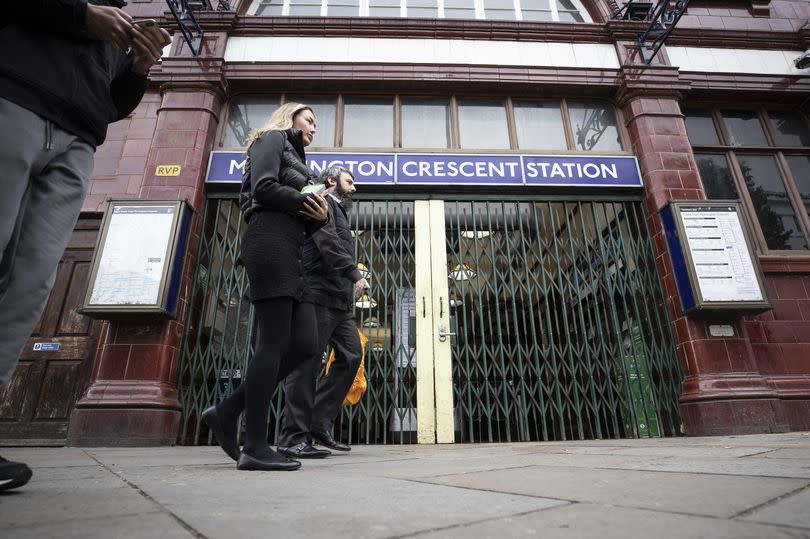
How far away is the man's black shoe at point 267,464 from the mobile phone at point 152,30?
1.55 m

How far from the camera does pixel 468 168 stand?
18.1 ft

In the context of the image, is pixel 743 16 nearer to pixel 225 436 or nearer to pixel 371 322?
pixel 371 322

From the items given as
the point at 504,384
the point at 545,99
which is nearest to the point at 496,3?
the point at 545,99

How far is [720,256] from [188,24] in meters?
7.05

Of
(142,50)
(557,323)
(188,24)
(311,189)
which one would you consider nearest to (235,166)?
(188,24)

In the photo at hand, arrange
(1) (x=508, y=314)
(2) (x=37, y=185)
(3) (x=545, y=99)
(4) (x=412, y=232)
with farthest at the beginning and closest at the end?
(3) (x=545, y=99) < (4) (x=412, y=232) < (1) (x=508, y=314) < (2) (x=37, y=185)

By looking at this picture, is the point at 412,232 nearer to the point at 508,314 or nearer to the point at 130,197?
the point at 508,314

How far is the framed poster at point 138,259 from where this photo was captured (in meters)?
4.29

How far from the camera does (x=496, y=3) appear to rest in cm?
688

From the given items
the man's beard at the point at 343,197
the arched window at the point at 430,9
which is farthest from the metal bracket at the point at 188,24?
the man's beard at the point at 343,197

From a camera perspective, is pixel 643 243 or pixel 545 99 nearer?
pixel 643 243

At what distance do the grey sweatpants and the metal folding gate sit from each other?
3.31m

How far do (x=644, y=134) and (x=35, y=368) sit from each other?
24.0 ft

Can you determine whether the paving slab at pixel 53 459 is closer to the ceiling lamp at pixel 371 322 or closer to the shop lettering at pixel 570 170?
the ceiling lamp at pixel 371 322
